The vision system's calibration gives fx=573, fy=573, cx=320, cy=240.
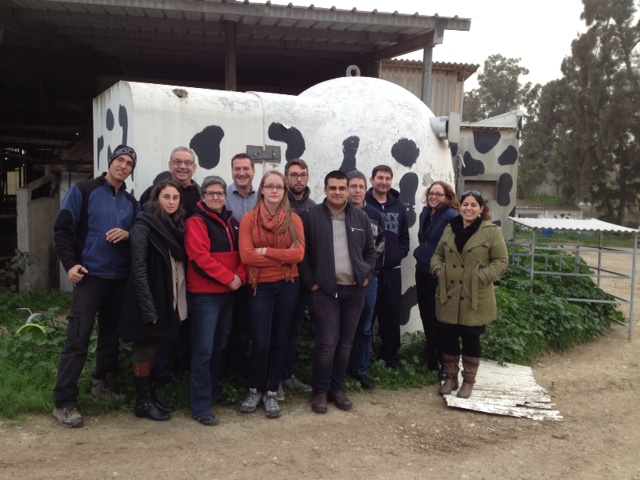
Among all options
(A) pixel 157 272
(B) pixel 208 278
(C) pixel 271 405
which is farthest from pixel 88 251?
(C) pixel 271 405

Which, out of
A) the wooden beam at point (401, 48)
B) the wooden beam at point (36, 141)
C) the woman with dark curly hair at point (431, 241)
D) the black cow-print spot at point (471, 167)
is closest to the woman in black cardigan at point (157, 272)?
the woman with dark curly hair at point (431, 241)

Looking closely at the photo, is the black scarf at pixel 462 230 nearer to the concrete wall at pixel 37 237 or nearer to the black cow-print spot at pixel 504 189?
the black cow-print spot at pixel 504 189

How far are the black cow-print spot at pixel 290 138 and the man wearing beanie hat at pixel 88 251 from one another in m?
1.56

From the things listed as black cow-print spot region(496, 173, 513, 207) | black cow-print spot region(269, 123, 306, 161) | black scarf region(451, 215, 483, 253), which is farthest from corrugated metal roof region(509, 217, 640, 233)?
black cow-print spot region(269, 123, 306, 161)

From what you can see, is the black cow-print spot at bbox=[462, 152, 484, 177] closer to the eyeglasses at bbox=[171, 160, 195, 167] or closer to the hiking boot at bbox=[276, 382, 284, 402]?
the hiking boot at bbox=[276, 382, 284, 402]

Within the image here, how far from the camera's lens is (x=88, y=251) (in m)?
3.75

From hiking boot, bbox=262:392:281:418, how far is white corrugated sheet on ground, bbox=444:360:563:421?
136 centimetres

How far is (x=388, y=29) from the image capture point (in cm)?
763

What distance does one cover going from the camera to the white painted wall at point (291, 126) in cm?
465

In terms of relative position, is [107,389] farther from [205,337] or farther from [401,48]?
[401,48]

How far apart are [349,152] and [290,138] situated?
22.2 inches

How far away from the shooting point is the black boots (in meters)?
3.96

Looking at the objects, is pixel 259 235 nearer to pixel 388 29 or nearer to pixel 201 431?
pixel 201 431

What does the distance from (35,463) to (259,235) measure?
1910 millimetres
